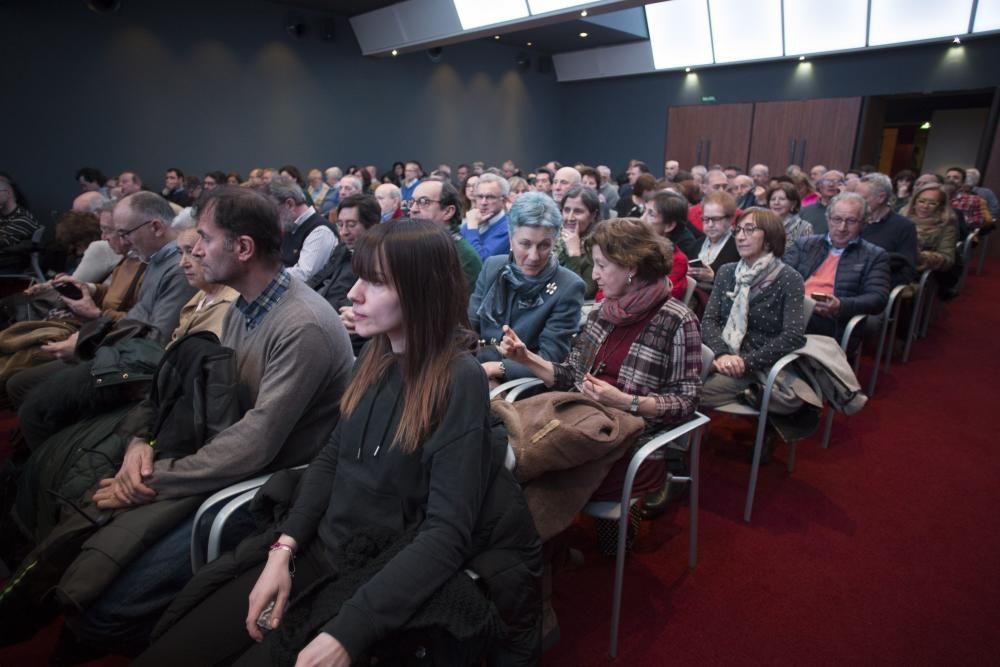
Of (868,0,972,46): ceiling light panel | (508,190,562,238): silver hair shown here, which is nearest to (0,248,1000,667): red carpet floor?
(508,190,562,238): silver hair

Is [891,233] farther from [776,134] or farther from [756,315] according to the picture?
[776,134]

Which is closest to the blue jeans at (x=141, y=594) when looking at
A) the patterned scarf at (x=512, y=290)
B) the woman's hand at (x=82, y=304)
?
the patterned scarf at (x=512, y=290)

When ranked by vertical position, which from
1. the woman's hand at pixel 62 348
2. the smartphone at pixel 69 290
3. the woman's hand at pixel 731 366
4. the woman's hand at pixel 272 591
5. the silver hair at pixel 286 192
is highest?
the silver hair at pixel 286 192

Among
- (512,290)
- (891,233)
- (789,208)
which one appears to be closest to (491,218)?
(512,290)

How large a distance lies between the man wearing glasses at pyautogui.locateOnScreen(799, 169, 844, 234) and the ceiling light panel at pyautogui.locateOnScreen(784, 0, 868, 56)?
5608 mm

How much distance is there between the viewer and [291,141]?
991 cm

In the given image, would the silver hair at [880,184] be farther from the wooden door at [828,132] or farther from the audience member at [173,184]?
the audience member at [173,184]

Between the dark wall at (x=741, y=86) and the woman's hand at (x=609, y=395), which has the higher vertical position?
the dark wall at (x=741, y=86)

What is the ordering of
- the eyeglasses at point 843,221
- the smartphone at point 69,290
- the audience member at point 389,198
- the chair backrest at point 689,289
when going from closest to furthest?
the smartphone at point 69,290
the chair backrest at point 689,289
the eyeglasses at point 843,221
the audience member at point 389,198

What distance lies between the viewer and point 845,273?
11.4ft

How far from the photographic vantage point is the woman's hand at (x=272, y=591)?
1.21 meters

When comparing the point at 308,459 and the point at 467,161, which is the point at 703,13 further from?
the point at 308,459

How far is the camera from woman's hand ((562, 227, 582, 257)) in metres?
3.46

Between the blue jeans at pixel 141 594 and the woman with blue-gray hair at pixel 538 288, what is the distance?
4.06 ft
